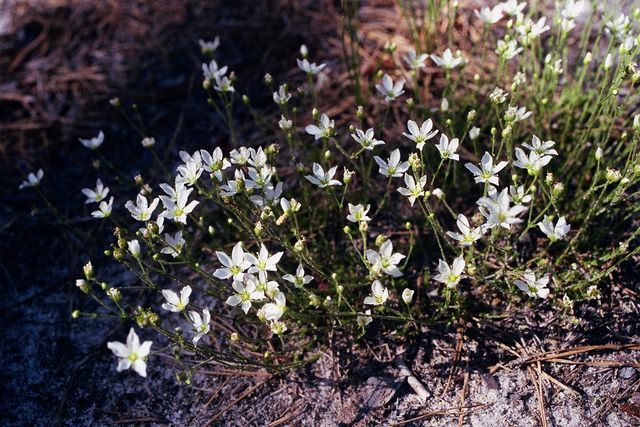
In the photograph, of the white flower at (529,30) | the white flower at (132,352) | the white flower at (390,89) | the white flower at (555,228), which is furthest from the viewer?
the white flower at (390,89)

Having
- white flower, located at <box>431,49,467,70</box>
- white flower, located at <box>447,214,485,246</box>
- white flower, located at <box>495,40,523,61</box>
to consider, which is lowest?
white flower, located at <box>447,214,485,246</box>

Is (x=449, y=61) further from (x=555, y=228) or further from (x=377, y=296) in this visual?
(x=377, y=296)

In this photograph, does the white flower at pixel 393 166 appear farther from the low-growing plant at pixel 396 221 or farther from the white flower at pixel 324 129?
the white flower at pixel 324 129

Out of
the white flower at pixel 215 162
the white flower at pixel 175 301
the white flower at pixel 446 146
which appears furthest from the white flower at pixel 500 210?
the white flower at pixel 175 301

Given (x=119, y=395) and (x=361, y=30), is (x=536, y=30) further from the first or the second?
(x=119, y=395)

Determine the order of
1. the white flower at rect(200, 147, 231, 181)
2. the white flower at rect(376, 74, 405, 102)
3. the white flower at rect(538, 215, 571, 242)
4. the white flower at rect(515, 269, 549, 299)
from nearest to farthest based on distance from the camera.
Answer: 1. the white flower at rect(538, 215, 571, 242)
2. the white flower at rect(515, 269, 549, 299)
3. the white flower at rect(200, 147, 231, 181)
4. the white flower at rect(376, 74, 405, 102)

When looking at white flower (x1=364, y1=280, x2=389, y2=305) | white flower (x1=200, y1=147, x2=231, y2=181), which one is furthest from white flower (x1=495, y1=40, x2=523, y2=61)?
white flower (x1=200, y1=147, x2=231, y2=181)

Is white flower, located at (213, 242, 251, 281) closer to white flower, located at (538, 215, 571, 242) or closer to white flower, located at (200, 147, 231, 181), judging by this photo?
white flower, located at (200, 147, 231, 181)

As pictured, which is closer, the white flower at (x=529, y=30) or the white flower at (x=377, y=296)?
the white flower at (x=377, y=296)

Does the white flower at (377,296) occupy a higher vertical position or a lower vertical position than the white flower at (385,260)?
lower
